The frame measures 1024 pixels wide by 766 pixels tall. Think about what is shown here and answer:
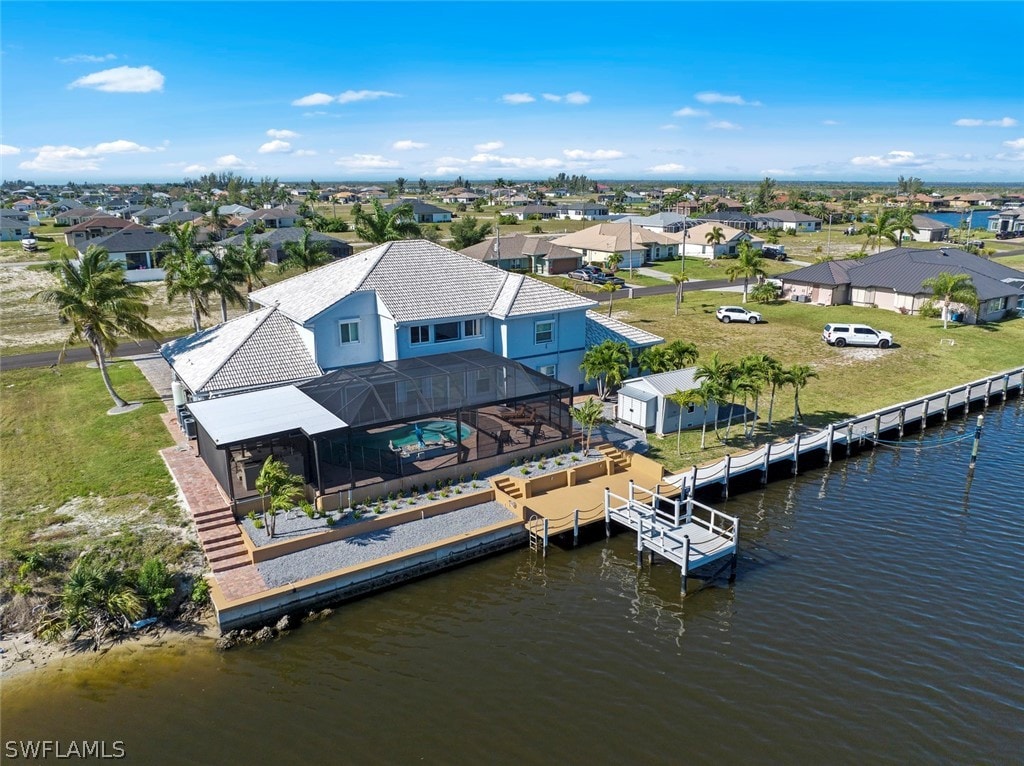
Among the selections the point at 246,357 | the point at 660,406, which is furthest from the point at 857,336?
the point at 246,357

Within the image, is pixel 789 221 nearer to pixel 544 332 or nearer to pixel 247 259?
pixel 544 332

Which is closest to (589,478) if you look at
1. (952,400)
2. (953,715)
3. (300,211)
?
(953,715)

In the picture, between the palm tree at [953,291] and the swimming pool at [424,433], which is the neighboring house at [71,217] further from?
the palm tree at [953,291]

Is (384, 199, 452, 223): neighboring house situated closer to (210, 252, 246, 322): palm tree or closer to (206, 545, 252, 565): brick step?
(210, 252, 246, 322): palm tree

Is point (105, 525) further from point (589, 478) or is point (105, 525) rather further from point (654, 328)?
point (654, 328)

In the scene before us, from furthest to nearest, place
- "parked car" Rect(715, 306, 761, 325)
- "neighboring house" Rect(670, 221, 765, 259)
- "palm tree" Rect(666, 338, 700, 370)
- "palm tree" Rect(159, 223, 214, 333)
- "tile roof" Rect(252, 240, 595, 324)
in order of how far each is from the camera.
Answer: "neighboring house" Rect(670, 221, 765, 259), "parked car" Rect(715, 306, 761, 325), "palm tree" Rect(159, 223, 214, 333), "palm tree" Rect(666, 338, 700, 370), "tile roof" Rect(252, 240, 595, 324)

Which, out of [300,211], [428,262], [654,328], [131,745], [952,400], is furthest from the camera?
[300,211]

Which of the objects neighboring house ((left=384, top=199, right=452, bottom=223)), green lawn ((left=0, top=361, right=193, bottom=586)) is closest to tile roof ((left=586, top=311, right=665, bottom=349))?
green lawn ((left=0, top=361, right=193, bottom=586))

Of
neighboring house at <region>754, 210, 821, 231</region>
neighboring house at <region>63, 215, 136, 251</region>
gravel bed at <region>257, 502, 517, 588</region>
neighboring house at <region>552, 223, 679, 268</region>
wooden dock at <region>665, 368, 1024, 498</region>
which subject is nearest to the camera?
gravel bed at <region>257, 502, 517, 588</region>
